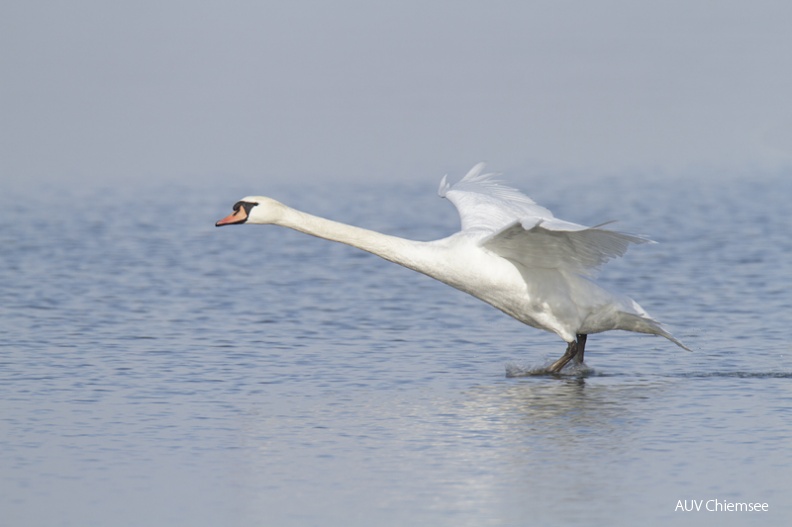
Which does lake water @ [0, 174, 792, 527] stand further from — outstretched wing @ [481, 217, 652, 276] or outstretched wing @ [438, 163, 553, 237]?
outstretched wing @ [438, 163, 553, 237]

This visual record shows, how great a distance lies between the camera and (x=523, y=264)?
10578 mm

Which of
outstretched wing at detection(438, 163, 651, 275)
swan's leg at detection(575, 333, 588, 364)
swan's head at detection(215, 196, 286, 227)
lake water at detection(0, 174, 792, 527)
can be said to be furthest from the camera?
swan's leg at detection(575, 333, 588, 364)

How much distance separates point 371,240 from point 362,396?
1.17m

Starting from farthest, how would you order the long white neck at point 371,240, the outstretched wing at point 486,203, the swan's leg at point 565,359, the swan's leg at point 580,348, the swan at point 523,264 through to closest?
1. the outstretched wing at point 486,203
2. the swan's leg at point 580,348
3. the swan's leg at point 565,359
4. the long white neck at point 371,240
5. the swan at point 523,264

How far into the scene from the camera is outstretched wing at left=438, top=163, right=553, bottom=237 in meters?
11.7

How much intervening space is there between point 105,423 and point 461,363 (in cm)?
329

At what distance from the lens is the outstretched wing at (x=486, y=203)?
1168 centimetres

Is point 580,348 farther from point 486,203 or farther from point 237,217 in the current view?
point 237,217

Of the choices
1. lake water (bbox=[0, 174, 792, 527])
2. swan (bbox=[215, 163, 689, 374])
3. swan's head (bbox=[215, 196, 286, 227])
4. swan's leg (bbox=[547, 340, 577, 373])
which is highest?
swan's head (bbox=[215, 196, 286, 227])

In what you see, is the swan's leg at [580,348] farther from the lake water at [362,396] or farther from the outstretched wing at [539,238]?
the outstretched wing at [539,238]

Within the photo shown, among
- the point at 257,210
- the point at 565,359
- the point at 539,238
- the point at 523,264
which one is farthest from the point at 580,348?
the point at 257,210

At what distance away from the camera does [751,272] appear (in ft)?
53.1

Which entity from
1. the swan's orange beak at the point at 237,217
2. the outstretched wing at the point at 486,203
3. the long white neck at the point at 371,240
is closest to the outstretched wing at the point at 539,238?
the outstretched wing at the point at 486,203

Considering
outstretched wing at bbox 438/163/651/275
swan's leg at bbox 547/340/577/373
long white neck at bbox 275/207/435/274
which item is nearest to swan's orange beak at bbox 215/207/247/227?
long white neck at bbox 275/207/435/274
